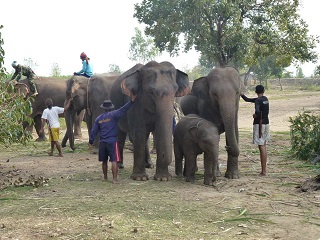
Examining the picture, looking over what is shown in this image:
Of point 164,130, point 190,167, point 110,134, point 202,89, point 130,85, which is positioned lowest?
point 190,167

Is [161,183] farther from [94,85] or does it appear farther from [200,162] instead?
[94,85]

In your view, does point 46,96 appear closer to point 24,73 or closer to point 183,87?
point 24,73

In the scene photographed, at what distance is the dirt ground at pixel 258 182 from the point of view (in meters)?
6.50

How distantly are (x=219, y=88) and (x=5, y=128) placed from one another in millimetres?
4126

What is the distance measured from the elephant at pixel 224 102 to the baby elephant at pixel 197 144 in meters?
0.32

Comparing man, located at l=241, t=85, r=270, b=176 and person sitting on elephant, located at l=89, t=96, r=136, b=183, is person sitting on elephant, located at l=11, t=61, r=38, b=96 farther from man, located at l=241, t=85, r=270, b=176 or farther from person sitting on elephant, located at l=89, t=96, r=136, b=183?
man, located at l=241, t=85, r=270, b=176

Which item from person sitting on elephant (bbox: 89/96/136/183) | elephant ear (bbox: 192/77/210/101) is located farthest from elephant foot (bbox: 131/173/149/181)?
elephant ear (bbox: 192/77/210/101)

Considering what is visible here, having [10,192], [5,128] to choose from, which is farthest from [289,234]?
[5,128]

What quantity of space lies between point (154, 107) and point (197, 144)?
3.58 feet

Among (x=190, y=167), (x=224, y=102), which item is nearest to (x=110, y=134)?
(x=190, y=167)

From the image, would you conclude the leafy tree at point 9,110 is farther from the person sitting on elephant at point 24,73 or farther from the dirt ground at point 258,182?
the person sitting on elephant at point 24,73

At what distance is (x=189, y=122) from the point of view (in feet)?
31.1

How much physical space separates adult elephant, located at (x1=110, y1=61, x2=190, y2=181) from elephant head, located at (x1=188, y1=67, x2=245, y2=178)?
41 centimetres

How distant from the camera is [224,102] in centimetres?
930
